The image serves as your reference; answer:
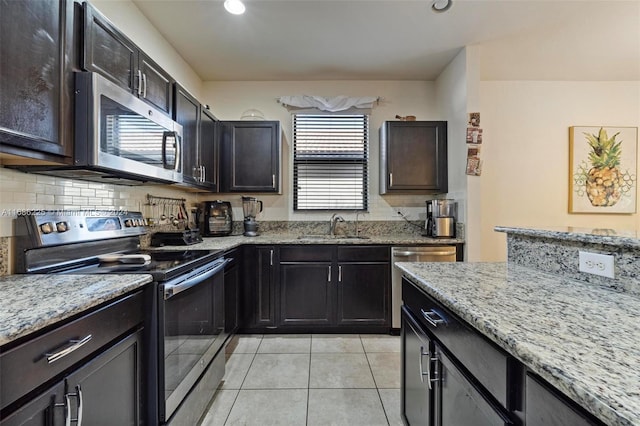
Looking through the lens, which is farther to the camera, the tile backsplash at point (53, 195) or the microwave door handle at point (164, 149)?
the microwave door handle at point (164, 149)

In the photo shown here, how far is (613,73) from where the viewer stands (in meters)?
3.23

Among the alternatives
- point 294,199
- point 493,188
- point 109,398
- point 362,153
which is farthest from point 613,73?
point 109,398

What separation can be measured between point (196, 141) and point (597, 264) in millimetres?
2673

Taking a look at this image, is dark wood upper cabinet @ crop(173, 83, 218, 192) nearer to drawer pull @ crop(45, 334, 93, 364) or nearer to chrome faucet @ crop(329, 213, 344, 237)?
chrome faucet @ crop(329, 213, 344, 237)

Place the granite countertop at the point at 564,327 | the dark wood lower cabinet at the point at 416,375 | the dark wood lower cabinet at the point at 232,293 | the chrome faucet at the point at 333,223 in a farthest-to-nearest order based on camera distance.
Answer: the chrome faucet at the point at 333,223 → the dark wood lower cabinet at the point at 232,293 → the dark wood lower cabinet at the point at 416,375 → the granite countertop at the point at 564,327

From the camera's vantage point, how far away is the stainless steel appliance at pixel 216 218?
120 inches

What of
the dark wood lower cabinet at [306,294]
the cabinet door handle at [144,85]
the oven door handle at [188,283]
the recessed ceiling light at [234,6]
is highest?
the recessed ceiling light at [234,6]

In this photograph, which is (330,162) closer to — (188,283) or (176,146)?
(176,146)

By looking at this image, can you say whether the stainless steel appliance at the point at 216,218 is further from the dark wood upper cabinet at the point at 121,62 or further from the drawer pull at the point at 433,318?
the drawer pull at the point at 433,318

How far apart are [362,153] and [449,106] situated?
1.02 m

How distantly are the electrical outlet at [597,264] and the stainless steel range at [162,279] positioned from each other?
5.76 feet

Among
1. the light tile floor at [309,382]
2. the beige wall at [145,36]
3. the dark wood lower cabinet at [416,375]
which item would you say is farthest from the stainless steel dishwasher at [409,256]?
the beige wall at [145,36]

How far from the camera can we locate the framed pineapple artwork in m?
3.32

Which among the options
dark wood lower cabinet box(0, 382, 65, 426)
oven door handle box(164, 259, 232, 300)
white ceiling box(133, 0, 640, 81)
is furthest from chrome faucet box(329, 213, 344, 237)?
dark wood lower cabinet box(0, 382, 65, 426)
